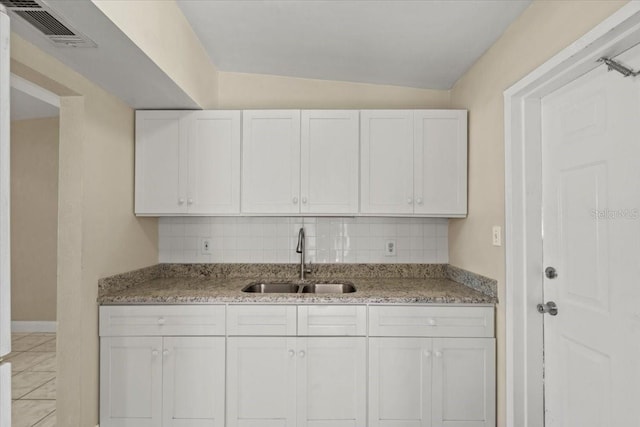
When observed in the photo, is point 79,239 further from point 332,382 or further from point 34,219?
point 34,219

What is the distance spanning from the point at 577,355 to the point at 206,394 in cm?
198

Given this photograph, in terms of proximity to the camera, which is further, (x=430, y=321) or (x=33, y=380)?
(x=33, y=380)

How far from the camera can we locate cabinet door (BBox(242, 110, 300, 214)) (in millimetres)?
2666

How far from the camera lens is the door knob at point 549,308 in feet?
6.17

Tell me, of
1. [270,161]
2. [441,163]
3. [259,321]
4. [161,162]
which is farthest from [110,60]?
[441,163]

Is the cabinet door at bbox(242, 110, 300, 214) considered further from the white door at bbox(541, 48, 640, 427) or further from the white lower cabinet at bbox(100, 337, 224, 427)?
the white door at bbox(541, 48, 640, 427)

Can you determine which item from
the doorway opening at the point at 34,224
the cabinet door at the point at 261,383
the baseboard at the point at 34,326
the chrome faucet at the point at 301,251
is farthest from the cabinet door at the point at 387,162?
the baseboard at the point at 34,326

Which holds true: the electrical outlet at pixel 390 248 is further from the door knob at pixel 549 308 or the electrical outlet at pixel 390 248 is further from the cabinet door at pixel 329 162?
the door knob at pixel 549 308

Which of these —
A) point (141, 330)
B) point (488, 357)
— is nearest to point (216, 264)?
point (141, 330)

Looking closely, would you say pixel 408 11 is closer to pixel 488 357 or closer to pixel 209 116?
pixel 209 116

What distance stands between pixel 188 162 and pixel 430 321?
1912 mm

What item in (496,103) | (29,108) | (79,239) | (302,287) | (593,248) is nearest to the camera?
(593,248)

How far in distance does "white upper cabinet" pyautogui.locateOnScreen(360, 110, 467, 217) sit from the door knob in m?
0.85

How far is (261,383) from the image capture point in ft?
7.45
